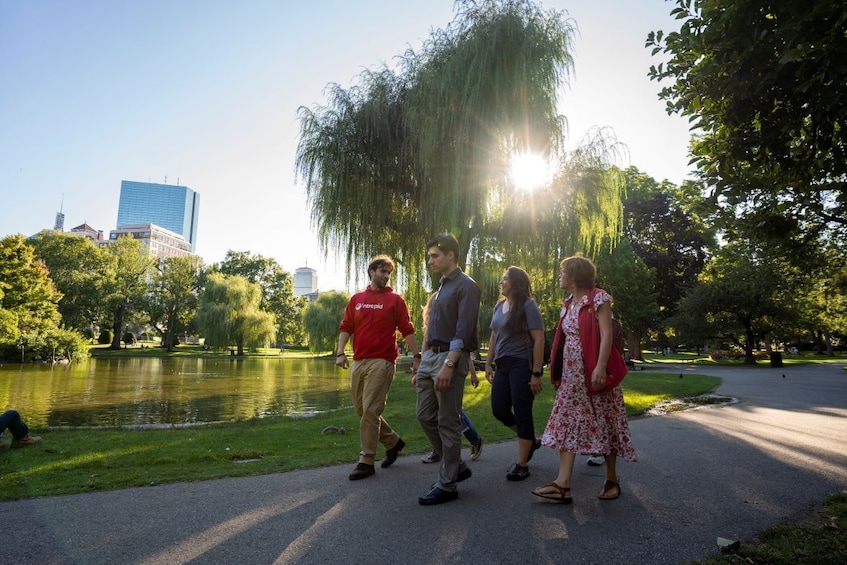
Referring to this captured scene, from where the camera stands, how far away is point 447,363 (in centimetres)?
380

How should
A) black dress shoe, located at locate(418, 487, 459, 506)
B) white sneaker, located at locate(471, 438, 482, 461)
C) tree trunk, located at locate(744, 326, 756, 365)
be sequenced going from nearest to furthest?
black dress shoe, located at locate(418, 487, 459, 506), white sneaker, located at locate(471, 438, 482, 461), tree trunk, located at locate(744, 326, 756, 365)

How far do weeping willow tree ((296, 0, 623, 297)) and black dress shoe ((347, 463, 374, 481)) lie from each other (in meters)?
8.75

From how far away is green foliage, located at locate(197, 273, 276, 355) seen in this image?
41.8 metres

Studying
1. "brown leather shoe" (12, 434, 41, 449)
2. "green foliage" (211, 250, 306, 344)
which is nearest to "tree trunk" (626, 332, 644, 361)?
"brown leather shoe" (12, 434, 41, 449)

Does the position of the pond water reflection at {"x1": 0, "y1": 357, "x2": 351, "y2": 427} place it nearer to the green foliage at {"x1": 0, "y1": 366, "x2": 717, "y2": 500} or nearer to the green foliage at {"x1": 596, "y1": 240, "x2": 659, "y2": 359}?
the green foliage at {"x1": 0, "y1": 366, "x2": 717, "y2": 500}

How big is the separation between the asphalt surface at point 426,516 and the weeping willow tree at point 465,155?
8522 millimetres

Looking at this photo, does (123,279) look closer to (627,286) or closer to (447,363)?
(627,286)

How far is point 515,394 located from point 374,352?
1.34m

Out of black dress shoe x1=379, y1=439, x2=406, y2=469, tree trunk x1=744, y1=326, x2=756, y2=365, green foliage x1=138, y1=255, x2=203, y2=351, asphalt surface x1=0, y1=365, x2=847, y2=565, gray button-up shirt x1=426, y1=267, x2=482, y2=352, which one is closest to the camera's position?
asphalt surface x1=0, y1=365, x2=847, y2=565

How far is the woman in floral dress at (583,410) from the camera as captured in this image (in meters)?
3.77

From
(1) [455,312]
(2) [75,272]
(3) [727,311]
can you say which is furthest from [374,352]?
(2) [75,272]

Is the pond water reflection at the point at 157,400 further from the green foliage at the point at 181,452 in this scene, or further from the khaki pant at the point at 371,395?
the khaki pant at the point at 371,395

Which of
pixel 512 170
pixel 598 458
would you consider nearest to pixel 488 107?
pixel 512 170

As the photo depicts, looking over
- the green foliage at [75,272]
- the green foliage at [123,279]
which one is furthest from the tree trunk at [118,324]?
the green foliage at [75,272]
